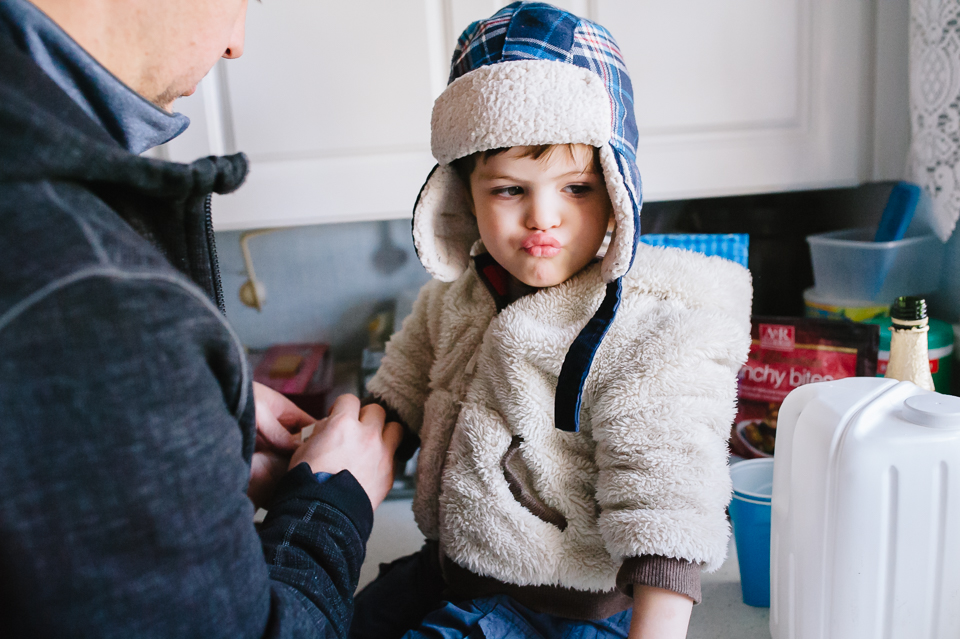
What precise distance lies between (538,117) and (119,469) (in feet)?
1.59

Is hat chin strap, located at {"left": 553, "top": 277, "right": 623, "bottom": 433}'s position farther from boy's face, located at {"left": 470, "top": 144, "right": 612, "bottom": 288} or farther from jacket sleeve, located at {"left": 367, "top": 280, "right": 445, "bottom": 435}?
jacket sleeve, located at {"left": 367, "top": 280, "right": 445, "bottom": 435}

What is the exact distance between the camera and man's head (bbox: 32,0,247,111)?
0.43 meters

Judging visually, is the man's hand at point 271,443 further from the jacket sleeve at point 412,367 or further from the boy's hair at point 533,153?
the boy's hair at point 533,153

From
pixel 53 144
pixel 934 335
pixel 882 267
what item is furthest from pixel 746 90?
pixel 53 144

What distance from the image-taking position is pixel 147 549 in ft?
1.20

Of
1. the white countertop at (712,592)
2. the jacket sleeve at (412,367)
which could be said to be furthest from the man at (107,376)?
the white countertop at (712,592)

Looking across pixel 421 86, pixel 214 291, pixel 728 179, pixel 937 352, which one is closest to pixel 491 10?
pixel 421 86

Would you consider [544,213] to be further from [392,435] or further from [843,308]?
[843,308]

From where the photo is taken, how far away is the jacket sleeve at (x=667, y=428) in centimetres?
62

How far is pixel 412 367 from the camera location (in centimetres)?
93

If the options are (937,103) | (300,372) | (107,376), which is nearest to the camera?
(107,376)

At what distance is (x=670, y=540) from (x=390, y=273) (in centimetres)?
107

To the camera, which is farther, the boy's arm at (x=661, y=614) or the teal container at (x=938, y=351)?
the teal container at (x=938, y=351)

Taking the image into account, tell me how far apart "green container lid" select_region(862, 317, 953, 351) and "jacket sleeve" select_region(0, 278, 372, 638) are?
40.8 inches
